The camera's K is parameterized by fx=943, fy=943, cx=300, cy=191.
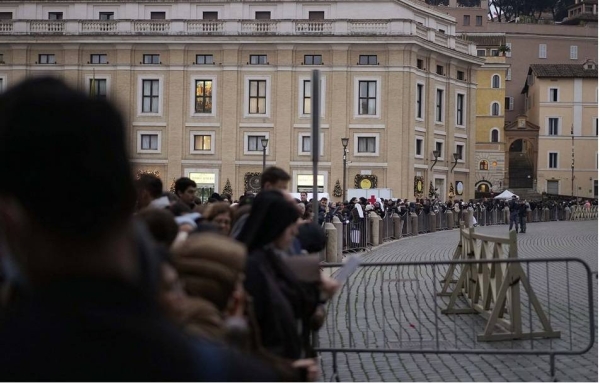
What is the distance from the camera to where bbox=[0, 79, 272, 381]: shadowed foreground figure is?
1622mm

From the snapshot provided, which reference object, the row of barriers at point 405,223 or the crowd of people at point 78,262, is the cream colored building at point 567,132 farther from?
the crowd of people at point 78,262

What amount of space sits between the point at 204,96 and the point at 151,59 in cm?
463

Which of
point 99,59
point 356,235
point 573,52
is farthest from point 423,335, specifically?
point 573,52

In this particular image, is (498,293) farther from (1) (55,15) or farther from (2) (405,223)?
(1) (55,15)

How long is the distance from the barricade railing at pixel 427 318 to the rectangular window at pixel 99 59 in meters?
57.5

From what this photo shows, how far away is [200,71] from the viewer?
66.6 m

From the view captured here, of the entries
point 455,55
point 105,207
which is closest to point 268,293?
point 105,207

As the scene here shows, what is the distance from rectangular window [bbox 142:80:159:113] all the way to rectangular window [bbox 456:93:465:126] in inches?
907

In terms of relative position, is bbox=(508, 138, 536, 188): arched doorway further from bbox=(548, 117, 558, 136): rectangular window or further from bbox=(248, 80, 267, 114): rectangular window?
bbox=(248, 80, 267, 114): rectangular window

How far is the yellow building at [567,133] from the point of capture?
305ft

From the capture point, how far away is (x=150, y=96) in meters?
67.2

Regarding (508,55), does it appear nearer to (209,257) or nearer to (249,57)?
(249,57)

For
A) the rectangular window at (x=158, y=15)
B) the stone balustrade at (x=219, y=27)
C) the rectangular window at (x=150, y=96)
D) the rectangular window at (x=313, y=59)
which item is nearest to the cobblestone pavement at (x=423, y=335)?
the stone balustrade at (x=219, y=27)

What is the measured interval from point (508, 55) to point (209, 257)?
11215 centimetres
